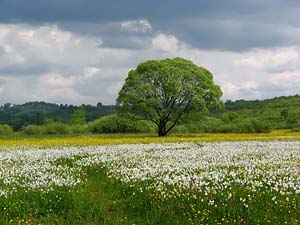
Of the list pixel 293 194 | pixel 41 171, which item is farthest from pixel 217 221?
pixel 41 171

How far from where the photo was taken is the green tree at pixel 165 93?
208 ft

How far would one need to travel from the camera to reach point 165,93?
6481 cm

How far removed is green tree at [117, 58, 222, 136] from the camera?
208 feet

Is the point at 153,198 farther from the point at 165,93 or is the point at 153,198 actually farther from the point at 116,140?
the point at 165,93

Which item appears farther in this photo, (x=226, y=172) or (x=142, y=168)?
(x=142, y=168)

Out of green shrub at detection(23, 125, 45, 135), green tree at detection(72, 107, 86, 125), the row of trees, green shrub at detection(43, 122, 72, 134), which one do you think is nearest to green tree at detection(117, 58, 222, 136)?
the row of trees

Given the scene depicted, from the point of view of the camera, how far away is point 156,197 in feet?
40.8

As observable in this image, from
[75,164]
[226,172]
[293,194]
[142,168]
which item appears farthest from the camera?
[75,164]

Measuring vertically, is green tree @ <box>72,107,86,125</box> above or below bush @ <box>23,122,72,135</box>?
above

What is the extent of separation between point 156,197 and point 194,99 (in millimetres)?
51297

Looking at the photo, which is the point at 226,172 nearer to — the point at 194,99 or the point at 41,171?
the point at 41,171

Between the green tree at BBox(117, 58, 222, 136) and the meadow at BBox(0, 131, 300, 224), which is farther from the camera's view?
the green tree at BBox(117, 58, 222, 136)

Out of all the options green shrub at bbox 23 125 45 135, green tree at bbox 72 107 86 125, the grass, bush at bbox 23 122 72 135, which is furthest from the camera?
green tree at bbox 72 107 86 125

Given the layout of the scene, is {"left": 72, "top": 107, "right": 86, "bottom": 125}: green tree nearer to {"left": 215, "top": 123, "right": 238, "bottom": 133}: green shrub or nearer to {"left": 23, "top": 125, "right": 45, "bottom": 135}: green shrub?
{"left": 23, "top": 125, "right": 45, "bottom": 135}: green shrub
